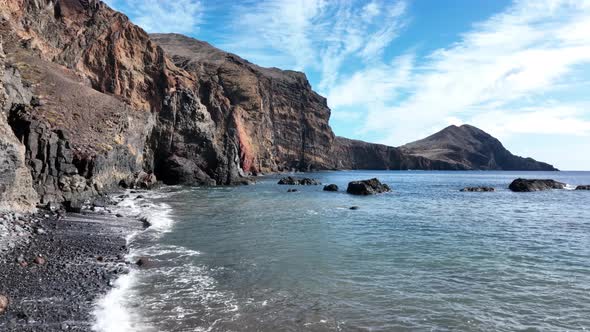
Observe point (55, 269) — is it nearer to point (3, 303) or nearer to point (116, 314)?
point (3, 303)

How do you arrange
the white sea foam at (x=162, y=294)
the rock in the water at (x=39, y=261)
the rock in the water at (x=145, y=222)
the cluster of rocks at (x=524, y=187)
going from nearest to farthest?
the white sea foam at (x=162, y=294) → the rock in the water at (x=39, y=261) → the rock in the water at (x=145, y=222) → the cluster of rocks at (x=524, y=187)

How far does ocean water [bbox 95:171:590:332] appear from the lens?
10391 mm

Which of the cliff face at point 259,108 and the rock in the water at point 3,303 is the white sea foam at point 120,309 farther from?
the cliff face at point 259,108

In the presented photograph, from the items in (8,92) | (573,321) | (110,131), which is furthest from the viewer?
(110,131)

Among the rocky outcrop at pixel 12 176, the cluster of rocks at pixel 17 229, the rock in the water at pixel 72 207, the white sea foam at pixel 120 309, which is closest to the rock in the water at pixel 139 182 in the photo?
the rock in the water at pixel 72 207

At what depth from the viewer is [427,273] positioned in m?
14.7

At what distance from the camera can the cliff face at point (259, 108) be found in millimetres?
101062

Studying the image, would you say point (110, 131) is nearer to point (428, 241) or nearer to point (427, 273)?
point (428, 241)

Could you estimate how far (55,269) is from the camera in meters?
12.9

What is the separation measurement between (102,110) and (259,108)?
77381mm

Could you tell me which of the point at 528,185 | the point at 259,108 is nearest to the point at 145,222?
the point at 528,185

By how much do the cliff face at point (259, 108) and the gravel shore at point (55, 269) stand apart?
65.1 metres

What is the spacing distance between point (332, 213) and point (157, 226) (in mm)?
14407

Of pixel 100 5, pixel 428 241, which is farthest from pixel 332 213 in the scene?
pixel 100 5
